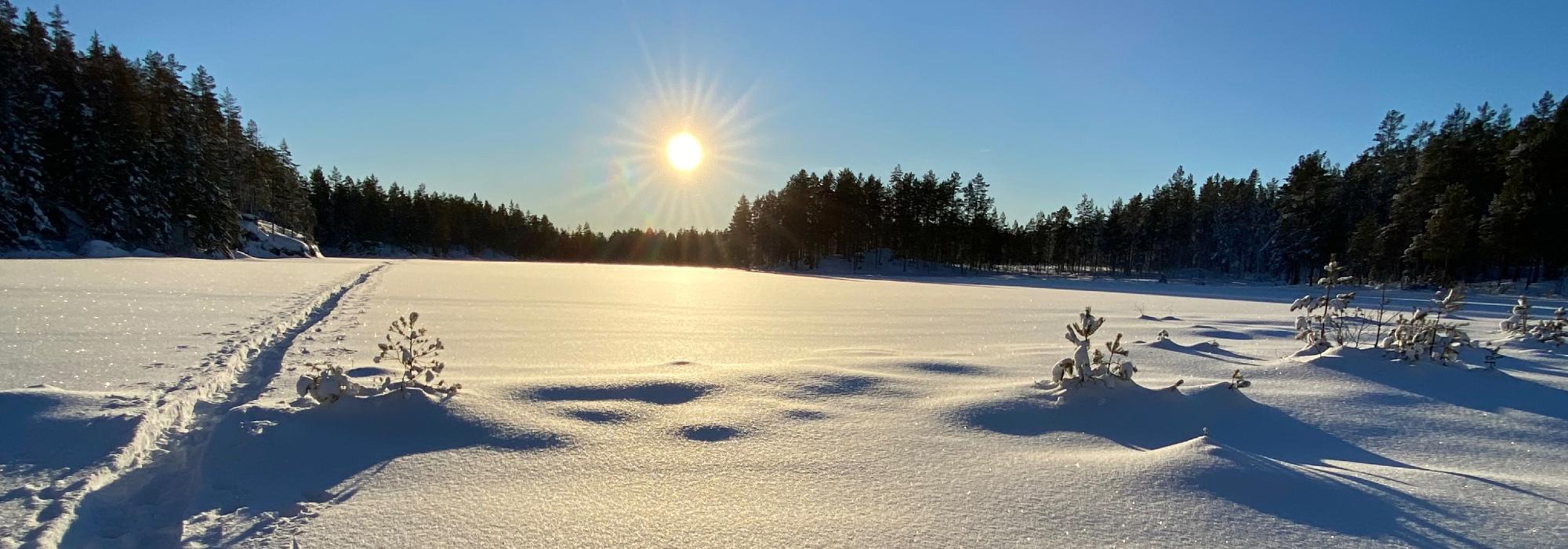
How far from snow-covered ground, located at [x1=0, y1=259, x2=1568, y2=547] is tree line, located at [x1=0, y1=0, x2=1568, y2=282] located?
24.2 ft

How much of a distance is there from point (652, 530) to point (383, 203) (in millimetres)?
82042

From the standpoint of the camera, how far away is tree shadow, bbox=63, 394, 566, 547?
2111 millimetres

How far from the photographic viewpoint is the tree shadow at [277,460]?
2.11 meters

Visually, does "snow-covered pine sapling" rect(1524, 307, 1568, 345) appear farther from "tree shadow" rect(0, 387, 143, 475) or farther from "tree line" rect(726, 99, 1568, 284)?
"tree line" rect(726, 99, 1568, 284)

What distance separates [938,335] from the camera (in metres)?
7.65

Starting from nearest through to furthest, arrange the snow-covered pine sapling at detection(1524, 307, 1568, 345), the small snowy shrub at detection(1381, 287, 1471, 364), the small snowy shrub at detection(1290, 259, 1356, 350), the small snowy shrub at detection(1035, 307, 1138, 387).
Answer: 1. the small snowy shrub at detection(1035, 307, 1138, 387)
2. the small snowy shrub at detection(1381, 287, 1471, 364)
3. the small snowy shrub at detection(1290, 259, 1356, 350)
4. the snow-covered pine sapling at detection(1524, 307, 1568, 345)

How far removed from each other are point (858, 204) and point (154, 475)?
52.1m

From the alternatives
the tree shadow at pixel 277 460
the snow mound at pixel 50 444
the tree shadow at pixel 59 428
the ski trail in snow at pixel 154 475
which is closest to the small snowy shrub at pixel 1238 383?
the tree shadow at pixel 277 460

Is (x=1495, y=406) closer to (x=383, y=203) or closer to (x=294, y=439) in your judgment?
(x=294, y=439)

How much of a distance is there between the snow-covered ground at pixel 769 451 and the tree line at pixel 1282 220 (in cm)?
3364

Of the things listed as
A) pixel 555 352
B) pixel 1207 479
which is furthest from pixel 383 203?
pixel 1207 479

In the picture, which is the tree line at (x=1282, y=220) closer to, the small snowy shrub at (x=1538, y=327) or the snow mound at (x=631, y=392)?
the small snowy shrub at (x=1538, y=327)

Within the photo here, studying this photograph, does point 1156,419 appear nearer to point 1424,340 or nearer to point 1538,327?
point 1424,340

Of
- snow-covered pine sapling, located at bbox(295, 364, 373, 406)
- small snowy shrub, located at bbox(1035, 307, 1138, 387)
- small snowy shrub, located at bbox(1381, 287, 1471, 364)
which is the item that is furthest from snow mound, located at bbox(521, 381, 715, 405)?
small snowy shrub, located at bbox(1381, 287, 1471, 364)
